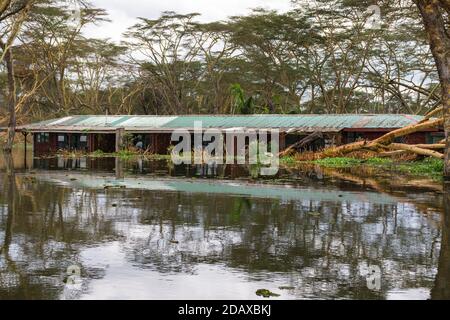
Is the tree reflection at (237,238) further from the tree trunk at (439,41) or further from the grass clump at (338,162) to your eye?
the grass clump at (338,162)

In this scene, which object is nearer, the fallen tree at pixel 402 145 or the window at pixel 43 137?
the fallen tree at pixel 402 145

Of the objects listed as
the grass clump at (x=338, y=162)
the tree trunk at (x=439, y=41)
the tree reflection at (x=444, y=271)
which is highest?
the tree trunk at (x=439, y=41)

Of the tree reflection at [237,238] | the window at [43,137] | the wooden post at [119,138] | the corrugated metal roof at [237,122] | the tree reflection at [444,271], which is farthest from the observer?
the window at [43,137]

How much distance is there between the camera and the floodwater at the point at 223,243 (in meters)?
6.55

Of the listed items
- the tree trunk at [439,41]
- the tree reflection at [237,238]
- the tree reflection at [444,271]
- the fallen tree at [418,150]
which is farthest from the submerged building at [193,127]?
the tree reflection at [444,271]

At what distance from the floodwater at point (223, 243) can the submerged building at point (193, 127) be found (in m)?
18.7

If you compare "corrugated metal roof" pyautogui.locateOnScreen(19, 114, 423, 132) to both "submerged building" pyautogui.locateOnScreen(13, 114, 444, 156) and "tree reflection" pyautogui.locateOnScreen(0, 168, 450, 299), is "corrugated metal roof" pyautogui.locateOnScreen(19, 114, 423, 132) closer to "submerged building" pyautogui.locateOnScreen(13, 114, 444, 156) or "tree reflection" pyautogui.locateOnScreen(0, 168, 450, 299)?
"submerged building" pyautogui.locateOnScreen(13, 114, 444, 156)

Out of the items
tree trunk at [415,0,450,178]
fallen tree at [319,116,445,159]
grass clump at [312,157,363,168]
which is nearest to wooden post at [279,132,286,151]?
grass clump at [312,157,363,168]

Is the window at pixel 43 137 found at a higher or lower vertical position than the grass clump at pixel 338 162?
higher

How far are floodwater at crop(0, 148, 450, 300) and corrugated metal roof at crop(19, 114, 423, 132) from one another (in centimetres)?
1884

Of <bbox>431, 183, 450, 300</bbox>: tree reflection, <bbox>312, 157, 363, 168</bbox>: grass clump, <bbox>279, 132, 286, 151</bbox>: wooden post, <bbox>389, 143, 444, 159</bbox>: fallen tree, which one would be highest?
<bbox>279, 132, 286, 151</bbox>: wooden post

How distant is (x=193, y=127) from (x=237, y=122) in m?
2.87

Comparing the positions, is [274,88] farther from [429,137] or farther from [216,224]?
[216,224]

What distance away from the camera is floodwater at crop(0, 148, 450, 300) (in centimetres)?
655
